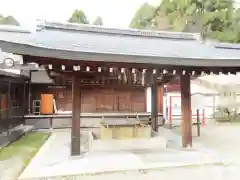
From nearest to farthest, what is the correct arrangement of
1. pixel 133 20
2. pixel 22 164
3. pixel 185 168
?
pixel 185 168, pixel 22 164, pixel 133 20

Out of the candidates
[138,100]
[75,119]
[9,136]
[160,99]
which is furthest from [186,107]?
[160,99]

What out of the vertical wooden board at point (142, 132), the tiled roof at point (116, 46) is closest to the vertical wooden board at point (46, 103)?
the tiled roof at point (116, 46)

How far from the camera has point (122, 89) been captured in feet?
42.2

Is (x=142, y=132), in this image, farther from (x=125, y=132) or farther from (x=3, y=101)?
(x=3, y=101)

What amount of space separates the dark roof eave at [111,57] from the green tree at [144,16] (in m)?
26.6

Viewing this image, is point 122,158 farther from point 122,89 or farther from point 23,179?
point 122,89

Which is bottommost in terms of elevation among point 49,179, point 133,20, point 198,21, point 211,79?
point 49,179

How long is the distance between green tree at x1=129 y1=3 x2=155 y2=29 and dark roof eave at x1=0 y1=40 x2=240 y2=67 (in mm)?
26568

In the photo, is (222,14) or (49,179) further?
(222,14)

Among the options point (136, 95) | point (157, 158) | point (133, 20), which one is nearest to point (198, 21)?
point (133, 20)

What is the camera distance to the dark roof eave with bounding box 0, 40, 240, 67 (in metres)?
4.59

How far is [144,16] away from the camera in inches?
1267

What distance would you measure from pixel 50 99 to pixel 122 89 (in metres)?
3.75

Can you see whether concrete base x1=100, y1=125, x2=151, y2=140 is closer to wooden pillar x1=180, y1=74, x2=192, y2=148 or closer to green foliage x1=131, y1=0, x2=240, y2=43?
wooden pillar x1=180, y1=74, x2=192, y2=148
